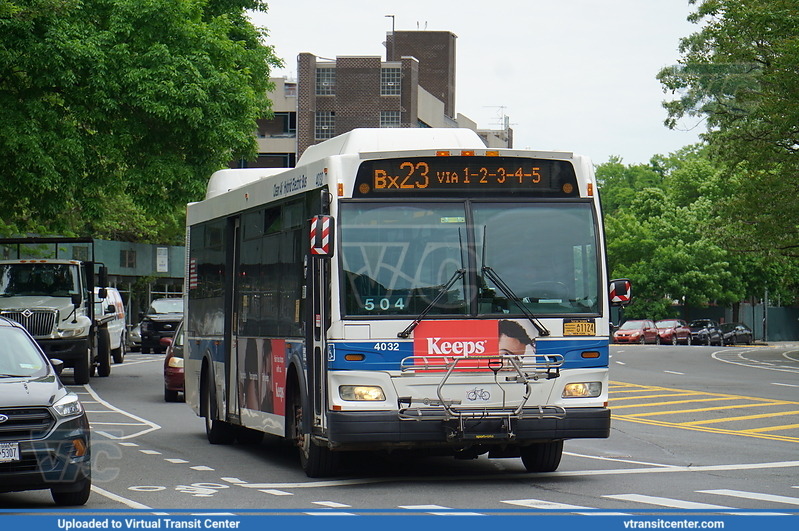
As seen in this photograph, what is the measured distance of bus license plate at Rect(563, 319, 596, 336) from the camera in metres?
11.2

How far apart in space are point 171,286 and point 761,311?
38.5 metres

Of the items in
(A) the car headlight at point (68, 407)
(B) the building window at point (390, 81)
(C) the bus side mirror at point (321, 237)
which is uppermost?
(B) the building window at point (390, 81)

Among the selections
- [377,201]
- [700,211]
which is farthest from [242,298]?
[700,211]

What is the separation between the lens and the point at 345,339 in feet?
35.7

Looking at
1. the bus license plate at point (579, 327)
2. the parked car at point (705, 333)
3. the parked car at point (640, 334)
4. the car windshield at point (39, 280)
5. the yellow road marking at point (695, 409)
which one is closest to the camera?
the bus license plate at point (579, 327)

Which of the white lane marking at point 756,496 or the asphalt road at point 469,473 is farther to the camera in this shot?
the white lane marking at point 756,496

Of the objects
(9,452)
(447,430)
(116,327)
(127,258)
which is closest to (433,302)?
(447,430)

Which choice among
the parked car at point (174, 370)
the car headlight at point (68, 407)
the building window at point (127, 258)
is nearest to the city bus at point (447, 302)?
the car headlight at point (68, 407)

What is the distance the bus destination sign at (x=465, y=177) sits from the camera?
37.0ft

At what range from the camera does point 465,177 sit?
37.5 ft

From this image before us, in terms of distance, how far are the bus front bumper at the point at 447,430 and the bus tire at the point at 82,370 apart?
1820 centimetres

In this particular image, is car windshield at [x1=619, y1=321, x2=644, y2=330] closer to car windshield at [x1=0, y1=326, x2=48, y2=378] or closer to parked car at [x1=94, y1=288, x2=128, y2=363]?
parked car at [x1=94, y1=288, x2=128, y2=363]
